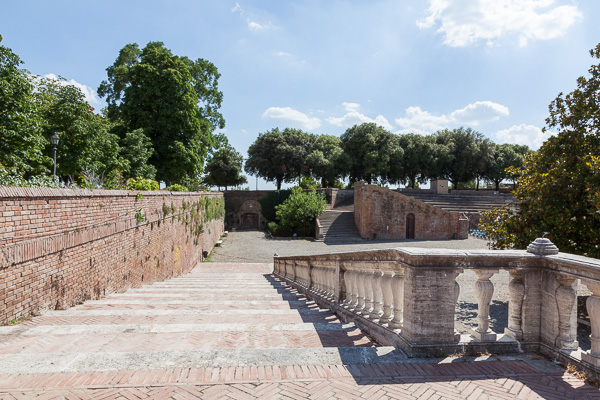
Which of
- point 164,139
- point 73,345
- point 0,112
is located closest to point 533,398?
point 73,345

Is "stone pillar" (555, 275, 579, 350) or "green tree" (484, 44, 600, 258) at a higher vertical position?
"green tree" (484, 44, 600, 258)

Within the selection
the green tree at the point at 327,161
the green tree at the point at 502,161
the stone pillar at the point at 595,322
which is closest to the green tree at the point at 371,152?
the green tree at the point at 327,161

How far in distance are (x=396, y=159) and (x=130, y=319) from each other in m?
40.5

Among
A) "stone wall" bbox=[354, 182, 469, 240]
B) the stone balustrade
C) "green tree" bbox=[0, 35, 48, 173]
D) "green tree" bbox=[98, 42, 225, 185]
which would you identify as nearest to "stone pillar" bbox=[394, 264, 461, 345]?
the stone balustrade

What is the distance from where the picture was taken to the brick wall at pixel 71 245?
407cm

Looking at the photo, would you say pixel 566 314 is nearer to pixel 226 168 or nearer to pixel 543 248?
pixel 543 248

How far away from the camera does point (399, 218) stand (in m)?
29.8

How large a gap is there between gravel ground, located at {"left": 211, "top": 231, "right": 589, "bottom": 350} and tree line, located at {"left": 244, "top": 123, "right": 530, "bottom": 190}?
1325cm

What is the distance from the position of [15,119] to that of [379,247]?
2028 centimetres

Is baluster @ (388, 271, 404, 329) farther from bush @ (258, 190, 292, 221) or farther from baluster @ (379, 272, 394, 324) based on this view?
bush @ (258, 190, 292, 221)

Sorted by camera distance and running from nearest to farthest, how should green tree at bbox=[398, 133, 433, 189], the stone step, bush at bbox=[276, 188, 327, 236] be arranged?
1. the stone step
2. bush at bbox=[276, 188, 327, 236]
3. green tree at bbox=[398, 133, 433, 189]

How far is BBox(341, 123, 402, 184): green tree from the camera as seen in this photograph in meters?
40.6

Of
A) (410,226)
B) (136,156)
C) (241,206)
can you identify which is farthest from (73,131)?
(410,226)

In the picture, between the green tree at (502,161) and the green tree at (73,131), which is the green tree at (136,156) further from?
the green tree at (502,161)
